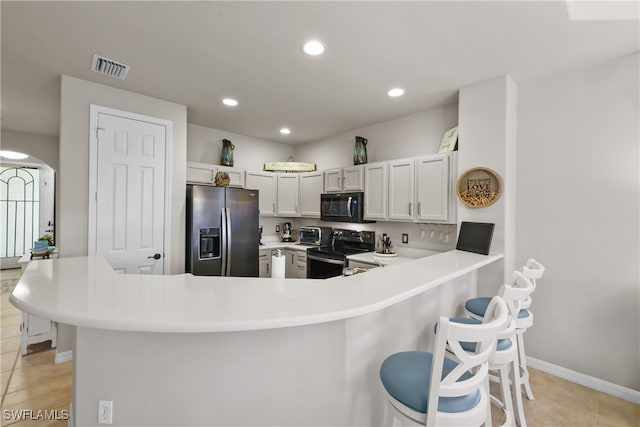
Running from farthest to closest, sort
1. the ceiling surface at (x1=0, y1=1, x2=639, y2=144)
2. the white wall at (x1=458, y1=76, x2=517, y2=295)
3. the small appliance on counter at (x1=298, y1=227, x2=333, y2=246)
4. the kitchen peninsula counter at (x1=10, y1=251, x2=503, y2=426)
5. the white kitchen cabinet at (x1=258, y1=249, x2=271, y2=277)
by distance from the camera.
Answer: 1. the small appliance on counter at (x1=298, y1=227, x2=333, y2=246)
2. the white kitchen cabinet at (x1=258, y1=249, x2=271, y2=277)
3. the white wall at (x1=458, y1=76, x2=517, y2=295)
4. the ceiling surface at (x1=0, y1=1, x2=639, y2=144)
5. the kitchen peninsula counter at (x1=10, y1=251, x2=503, y2=426)

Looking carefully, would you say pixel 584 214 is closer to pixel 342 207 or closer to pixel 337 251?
pixel 342 207

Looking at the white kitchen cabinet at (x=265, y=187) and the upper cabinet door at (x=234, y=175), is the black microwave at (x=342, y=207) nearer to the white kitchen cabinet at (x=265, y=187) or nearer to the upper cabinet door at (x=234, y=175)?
the white kitchen cabinet at (x=265, y=187)

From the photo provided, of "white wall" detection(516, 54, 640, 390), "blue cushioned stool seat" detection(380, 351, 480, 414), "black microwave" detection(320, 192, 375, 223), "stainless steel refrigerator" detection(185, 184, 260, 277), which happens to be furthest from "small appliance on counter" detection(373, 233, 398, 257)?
"blue cushioned stool seat" detection(380, 351, 480, 414)

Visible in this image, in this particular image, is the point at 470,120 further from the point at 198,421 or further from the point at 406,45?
the point at 198,421

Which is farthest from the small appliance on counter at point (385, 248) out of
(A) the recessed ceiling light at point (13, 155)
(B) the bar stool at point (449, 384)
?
(A) the recessed ceiling light at point (13, 155)

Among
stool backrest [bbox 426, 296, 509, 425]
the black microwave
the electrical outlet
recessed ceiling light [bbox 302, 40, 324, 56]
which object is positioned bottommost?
the electrical outlet

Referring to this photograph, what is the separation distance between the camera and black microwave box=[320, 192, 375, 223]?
3.84 m

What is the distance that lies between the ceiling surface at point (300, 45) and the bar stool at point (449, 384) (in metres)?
1.84

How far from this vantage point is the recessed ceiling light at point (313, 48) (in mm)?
2105

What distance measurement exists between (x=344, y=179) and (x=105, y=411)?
3.41m

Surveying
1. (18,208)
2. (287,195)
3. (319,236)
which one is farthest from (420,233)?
(18,208)

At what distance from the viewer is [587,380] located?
7.86 feet

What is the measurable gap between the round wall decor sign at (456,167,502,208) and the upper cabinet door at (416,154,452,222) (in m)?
0.17

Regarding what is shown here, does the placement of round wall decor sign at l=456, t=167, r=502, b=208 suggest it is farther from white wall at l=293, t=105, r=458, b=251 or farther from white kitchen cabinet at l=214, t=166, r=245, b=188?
white kitchen cabinet at l=214, t=166, r=245, b=188
